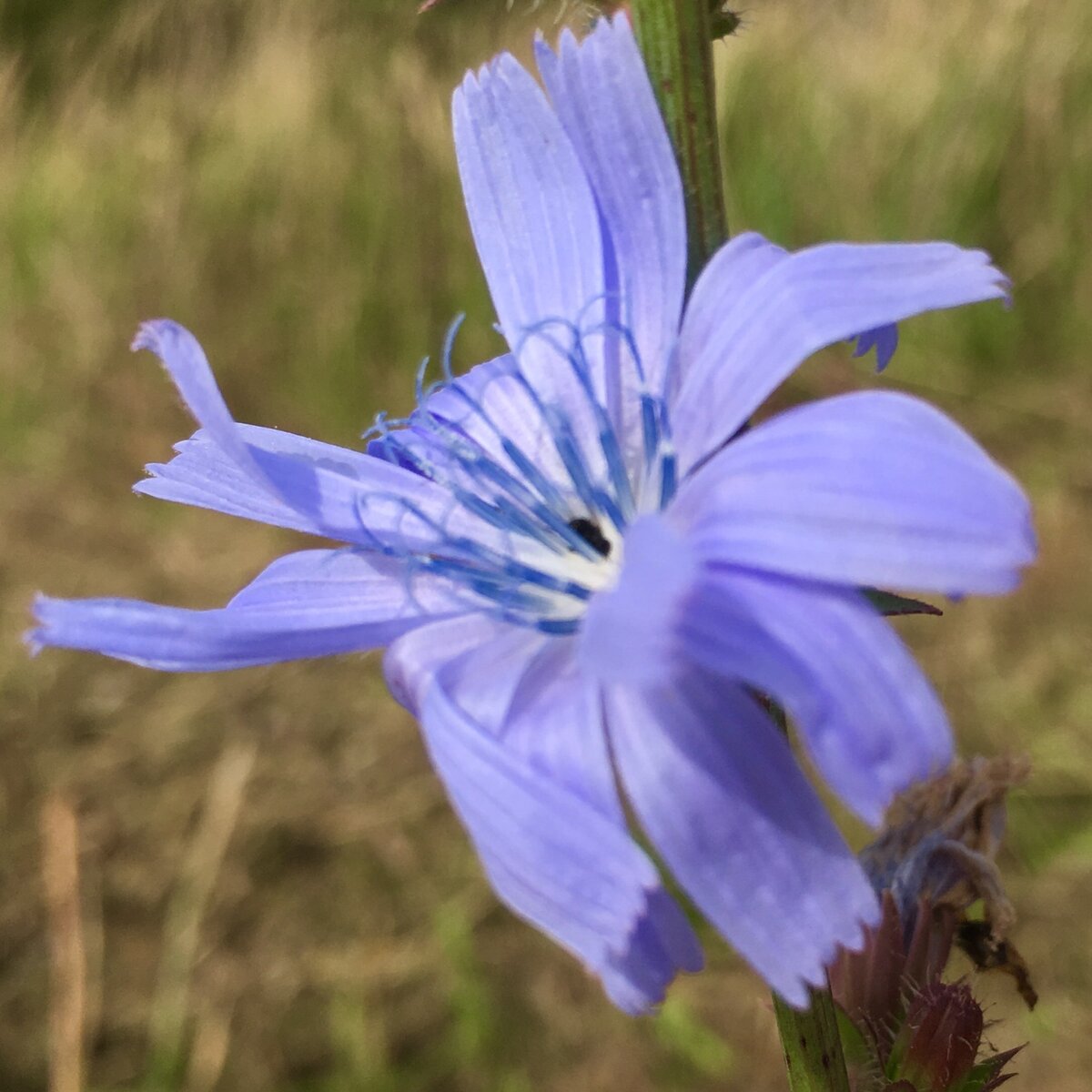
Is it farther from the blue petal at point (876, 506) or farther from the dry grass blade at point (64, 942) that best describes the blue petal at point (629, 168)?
the dry grass blade at point (64, 942)

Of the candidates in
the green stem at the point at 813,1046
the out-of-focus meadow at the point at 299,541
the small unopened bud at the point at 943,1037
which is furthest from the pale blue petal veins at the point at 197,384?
the out-of-focus meadow at the point at 299,541

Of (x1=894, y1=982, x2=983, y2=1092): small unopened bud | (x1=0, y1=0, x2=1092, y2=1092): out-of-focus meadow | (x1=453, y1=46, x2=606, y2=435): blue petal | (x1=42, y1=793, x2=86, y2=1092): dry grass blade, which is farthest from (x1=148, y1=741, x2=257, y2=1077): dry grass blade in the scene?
(x1=453, y1=46, x2=606, y2=435): blue petal

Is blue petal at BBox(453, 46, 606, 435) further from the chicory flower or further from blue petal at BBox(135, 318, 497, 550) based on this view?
blue petal at BBox(135, 318, 497, 550)

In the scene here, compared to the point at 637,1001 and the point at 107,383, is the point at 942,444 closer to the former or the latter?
the point at 637,1001

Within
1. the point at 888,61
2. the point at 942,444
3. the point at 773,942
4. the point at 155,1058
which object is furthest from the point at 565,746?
the point at 888,61

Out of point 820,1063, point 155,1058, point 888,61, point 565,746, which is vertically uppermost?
point 888,61

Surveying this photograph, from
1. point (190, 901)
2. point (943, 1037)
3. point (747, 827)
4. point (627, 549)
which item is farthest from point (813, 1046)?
point (190, 901)
